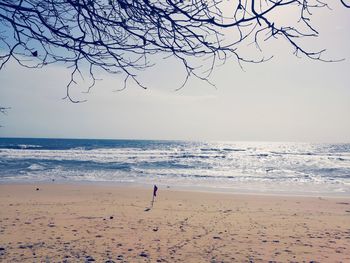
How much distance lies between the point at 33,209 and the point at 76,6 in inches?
333

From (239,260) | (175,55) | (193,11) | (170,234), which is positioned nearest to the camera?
(193,11)

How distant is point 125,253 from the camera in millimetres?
5461

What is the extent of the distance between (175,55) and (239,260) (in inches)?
163

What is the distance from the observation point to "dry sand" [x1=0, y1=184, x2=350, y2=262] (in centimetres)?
540

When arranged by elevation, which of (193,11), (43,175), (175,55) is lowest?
(43,175)

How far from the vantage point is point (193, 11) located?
1692 millimetres

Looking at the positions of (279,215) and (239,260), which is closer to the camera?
(239,260)

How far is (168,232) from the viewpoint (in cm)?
686

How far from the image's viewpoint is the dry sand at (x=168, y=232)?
540cm

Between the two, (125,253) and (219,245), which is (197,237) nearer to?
(219,245)

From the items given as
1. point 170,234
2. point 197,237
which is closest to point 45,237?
point 170,234

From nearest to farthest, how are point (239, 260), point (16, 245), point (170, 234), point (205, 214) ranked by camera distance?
point (239, 260) → point (16, 245) → point (170, 234) → point (205, 214)

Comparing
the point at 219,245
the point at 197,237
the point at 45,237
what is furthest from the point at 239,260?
the point at 45,237

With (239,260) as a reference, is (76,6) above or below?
above
